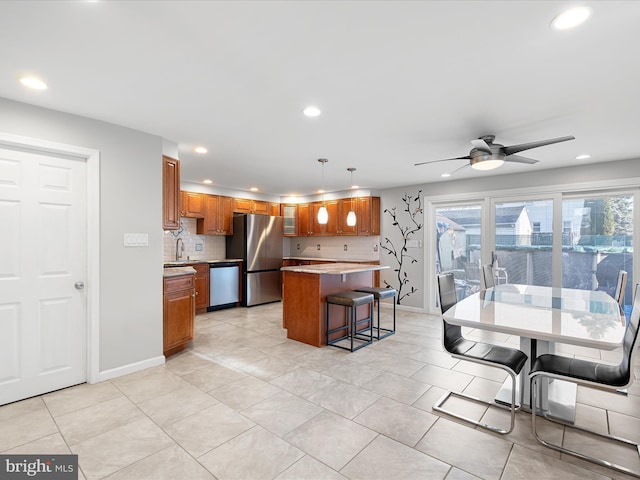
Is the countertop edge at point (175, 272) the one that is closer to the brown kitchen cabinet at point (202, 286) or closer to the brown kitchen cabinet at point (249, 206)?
the brown kitchen cabinet at point (202, 286)

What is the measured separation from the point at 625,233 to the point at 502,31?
4.13 metres

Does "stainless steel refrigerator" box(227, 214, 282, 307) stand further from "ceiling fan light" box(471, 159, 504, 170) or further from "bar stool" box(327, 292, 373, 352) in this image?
"ceiling fan light" box(471, 159, 504, 170)

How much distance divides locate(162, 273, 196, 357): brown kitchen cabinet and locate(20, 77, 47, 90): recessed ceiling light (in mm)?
1931

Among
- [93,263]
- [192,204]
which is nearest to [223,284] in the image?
[192,204]

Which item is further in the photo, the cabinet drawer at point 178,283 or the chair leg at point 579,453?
the cabinet drawer at point 178,283

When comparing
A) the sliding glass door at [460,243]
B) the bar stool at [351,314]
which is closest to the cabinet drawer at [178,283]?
the bar stool at [351,314]

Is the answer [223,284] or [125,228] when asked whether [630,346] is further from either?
[223,284]

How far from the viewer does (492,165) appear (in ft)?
10.1

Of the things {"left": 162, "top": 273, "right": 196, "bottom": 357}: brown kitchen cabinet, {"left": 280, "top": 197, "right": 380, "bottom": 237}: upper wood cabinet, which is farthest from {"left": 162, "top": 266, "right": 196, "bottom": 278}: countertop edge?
{"left": 280, "top": 197, "right": 380, "bottom": 237}: upper wood cabinet

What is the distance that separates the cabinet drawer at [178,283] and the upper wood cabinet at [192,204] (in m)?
2.37

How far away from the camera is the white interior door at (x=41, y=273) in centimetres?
252

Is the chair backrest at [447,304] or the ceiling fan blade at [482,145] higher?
the ceiling fan blade at [482,145]

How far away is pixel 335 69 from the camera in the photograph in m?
2.03

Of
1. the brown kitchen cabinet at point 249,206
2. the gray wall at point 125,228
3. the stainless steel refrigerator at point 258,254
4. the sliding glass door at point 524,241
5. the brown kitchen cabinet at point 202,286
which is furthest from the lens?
the brown kitchen cabinet at point 249,206
